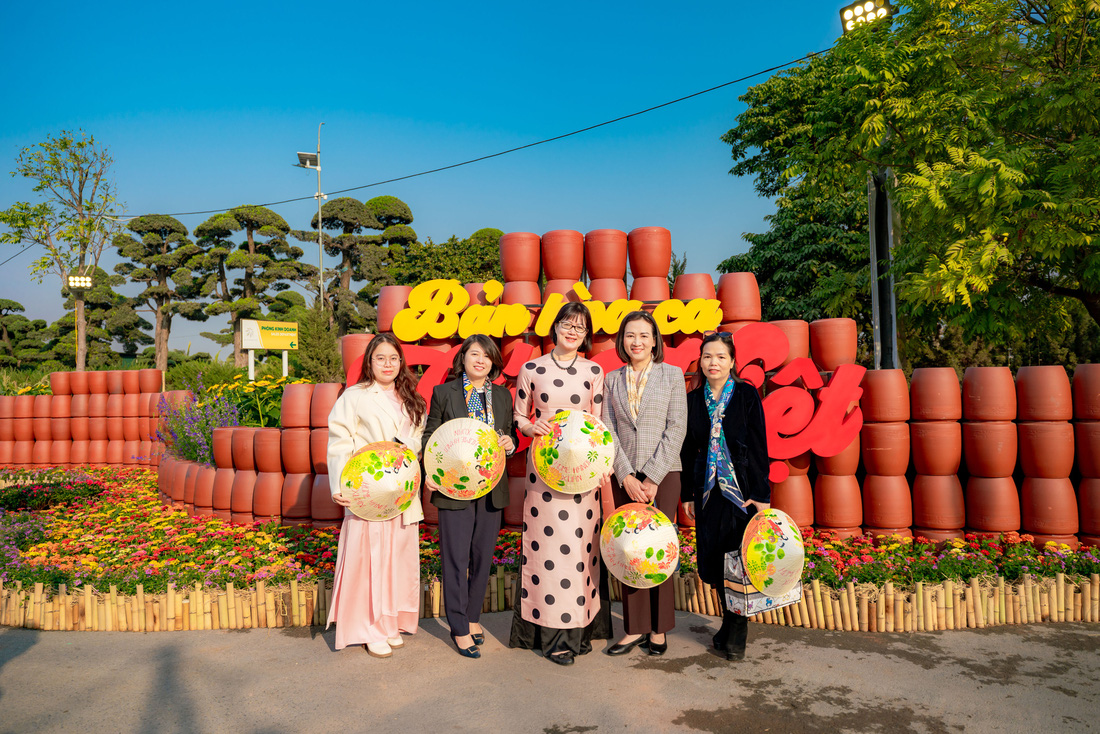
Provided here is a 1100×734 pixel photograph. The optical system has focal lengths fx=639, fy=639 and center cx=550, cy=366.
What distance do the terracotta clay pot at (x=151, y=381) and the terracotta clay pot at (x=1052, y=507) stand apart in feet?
42.2

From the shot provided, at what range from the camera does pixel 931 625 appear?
4.04 meters

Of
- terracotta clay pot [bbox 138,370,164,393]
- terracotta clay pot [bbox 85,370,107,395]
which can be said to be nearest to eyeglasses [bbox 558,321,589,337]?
terracotta clay pot [bbox 138,370,164,393]

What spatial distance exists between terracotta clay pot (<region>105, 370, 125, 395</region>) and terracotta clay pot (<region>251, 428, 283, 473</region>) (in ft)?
24.5

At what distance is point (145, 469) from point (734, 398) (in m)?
10.9

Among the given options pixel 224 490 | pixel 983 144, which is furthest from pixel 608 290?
pixel 983 144

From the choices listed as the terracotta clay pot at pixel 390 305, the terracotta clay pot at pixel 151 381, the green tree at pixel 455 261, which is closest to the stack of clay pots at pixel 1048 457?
the terracotta clay pot at pixel 390 305

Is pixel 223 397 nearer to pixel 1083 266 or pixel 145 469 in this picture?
pixel 145 469

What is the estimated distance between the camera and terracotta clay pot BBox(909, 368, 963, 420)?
17.2 ft

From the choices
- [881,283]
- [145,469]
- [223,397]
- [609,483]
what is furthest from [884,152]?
[145,469]

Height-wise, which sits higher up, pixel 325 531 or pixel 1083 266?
pixel 1083 266

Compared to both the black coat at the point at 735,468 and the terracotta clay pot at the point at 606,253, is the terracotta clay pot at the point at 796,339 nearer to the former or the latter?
the terracotta clay pot at the point at 606,253

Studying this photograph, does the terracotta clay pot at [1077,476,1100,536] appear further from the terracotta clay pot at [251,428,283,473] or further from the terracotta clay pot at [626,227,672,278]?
the terracotta clay pot at [251,428,283,473]

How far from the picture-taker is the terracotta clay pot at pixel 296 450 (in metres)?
6.11

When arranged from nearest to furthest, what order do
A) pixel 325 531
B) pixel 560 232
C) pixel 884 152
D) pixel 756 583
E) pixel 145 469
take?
pixel 756 583 < pixel 325 531 < pixel 560 232 < pixel 884 152 < pixel 145 469
